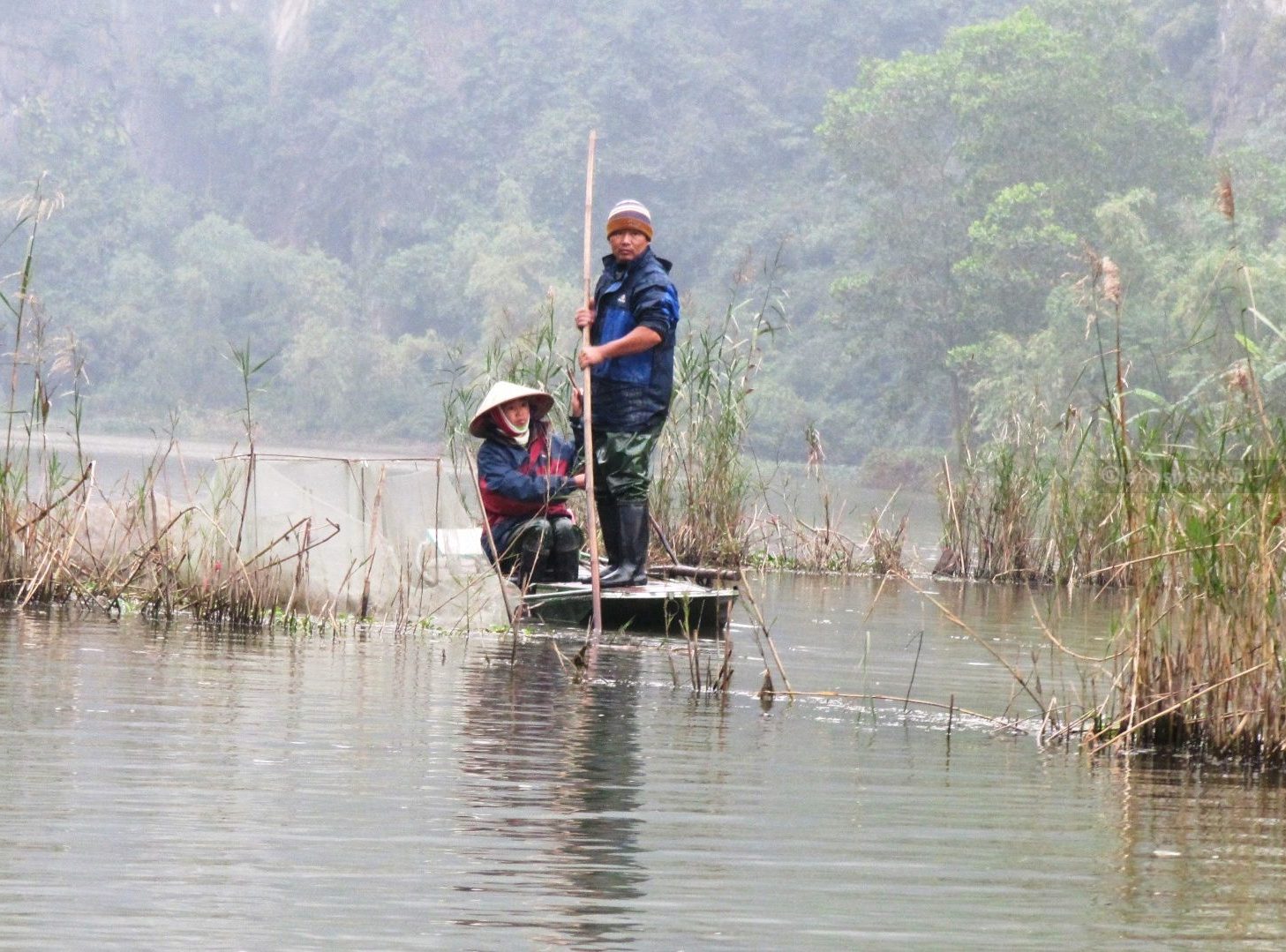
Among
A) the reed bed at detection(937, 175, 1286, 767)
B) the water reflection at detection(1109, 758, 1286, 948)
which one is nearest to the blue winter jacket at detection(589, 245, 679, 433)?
the reed bed at detection(937, 175, 1286, 767)

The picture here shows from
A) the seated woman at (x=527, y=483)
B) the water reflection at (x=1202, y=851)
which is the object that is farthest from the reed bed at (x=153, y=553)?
the water reflection at (x=1202, y=851)

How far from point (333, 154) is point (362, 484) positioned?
157ft

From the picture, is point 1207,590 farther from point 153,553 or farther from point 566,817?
point 153,553

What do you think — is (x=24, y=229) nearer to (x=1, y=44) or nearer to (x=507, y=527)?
(x=1, y=44)

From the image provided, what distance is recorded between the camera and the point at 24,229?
50.9 meters

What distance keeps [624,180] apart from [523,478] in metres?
44.5

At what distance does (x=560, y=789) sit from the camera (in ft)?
15.5

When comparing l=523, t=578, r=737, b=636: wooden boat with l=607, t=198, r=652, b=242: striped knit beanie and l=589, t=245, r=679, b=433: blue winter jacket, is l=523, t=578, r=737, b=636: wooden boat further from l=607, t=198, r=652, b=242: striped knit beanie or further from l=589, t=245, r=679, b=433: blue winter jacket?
l=607, t=198, r=652, b=242: striped knit beanie

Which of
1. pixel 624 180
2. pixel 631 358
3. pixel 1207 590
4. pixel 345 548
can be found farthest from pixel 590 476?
pixel 624 180

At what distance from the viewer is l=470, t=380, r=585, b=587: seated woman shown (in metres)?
8.49

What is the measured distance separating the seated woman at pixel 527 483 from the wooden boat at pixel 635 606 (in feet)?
0.45

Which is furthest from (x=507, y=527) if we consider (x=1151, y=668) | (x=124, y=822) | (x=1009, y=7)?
(x=1009, y=7)

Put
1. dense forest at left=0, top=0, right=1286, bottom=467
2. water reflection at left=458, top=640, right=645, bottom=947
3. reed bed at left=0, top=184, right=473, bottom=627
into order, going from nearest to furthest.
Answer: water reflection at left=458, top=640, right=645, bottom=947, reed bed at left=0, top=184, right=473, bottom=627, dense forest at left=0, top=0, right=1286, bottom=467

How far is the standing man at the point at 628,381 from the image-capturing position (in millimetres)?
8406
